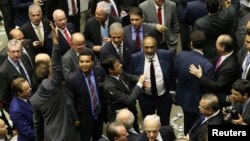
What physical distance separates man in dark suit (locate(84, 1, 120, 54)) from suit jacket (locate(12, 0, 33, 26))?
Result: 1475 mm

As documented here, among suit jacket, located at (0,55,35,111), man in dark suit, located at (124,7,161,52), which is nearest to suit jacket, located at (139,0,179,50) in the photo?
man in dark suit, located at (124,7,161,52)

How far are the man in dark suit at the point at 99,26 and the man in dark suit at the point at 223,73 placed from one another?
1.83 m

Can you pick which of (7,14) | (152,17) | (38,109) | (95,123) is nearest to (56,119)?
(38,109)

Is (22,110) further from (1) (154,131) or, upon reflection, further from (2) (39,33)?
(2) (39,33)

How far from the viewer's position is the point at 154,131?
5.63m

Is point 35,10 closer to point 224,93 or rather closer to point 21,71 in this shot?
point 21,71

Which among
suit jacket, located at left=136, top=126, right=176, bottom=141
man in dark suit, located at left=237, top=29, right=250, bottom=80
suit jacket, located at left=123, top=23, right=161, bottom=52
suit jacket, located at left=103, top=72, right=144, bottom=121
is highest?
suit jacket, located at left=123, top=23, right=161, bottom=52

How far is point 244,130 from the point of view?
5277 millimetres

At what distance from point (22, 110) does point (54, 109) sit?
17.5 inches

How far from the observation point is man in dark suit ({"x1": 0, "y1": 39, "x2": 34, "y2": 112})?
6824mm

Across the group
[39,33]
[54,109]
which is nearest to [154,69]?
[54,109]

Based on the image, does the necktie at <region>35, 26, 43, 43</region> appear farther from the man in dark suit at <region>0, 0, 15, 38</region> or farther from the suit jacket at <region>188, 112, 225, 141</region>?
the suit jacket at <region>188, 112, 225, 141</region>

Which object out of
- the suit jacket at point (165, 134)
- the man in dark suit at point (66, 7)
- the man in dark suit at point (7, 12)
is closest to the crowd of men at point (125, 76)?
the suit jacket at point (165, 134)

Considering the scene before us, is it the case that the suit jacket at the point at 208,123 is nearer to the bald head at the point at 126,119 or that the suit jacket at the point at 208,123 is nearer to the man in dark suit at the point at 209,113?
the man in dark suit at the point at 209,113
